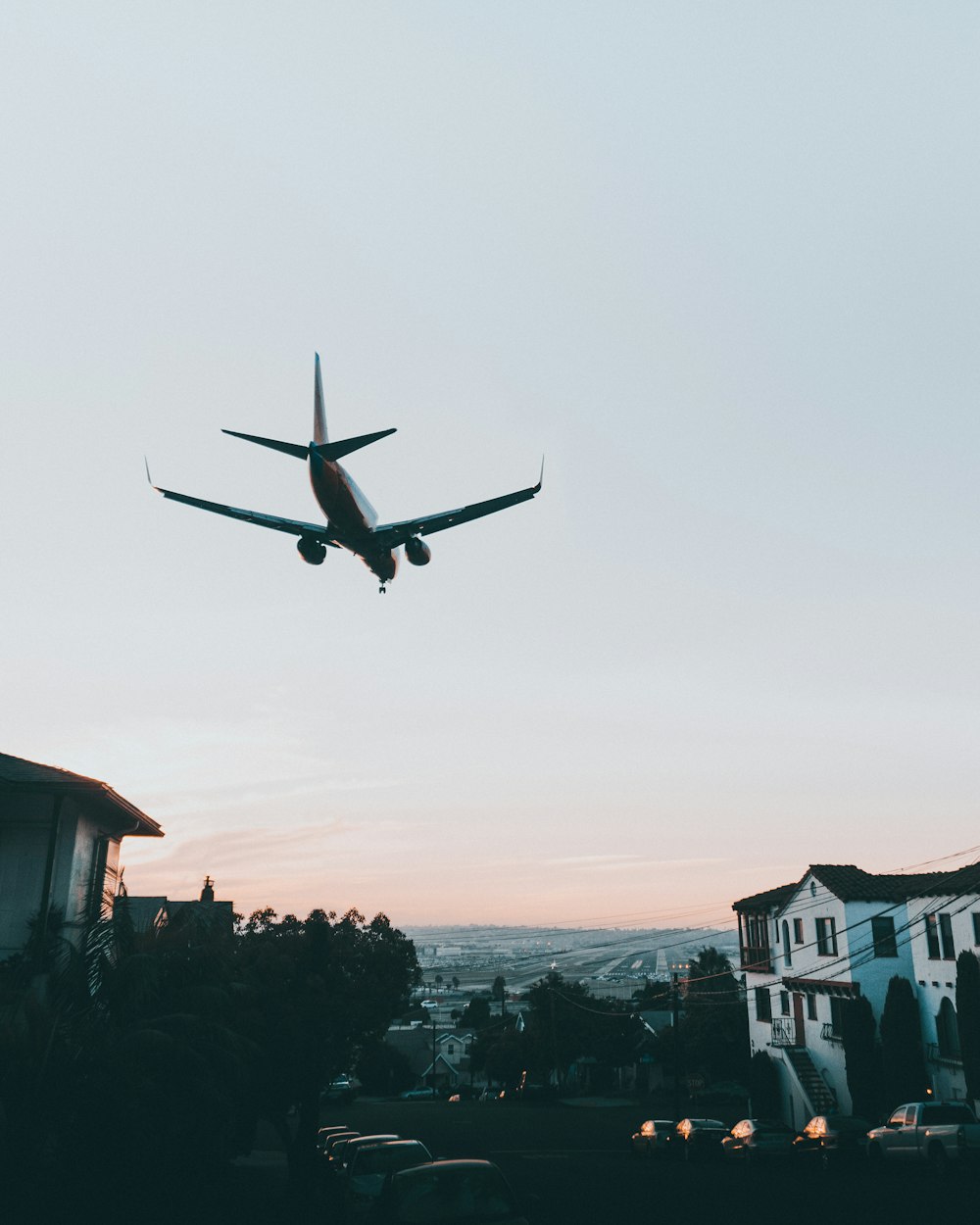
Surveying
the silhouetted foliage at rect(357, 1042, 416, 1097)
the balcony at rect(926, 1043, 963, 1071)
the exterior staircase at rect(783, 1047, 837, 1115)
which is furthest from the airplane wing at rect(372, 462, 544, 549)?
the silhouetted foliage at rect(357, 1042, 416, 1097)

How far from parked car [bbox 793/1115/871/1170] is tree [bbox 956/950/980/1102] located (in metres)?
6.59

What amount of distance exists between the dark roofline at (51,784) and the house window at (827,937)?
31.3 metres

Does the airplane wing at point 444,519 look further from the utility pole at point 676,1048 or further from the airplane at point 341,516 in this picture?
the utility pole at point 676,1048

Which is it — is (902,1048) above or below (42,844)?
below

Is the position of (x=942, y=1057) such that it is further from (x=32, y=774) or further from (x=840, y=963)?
(x=32, y=774)

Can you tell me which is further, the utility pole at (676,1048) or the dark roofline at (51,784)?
the utility pole at (676,1048)

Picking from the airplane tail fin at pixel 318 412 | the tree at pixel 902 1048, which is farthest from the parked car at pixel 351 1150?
the tree at pixel 902 1048

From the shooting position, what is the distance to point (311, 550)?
3247cm

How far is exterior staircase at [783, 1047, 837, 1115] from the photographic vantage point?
138ft

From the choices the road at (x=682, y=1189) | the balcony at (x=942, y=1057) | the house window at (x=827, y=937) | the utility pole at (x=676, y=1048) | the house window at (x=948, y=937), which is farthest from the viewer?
the utility pole at (x=676, y=1048)

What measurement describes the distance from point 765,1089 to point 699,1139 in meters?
16.8

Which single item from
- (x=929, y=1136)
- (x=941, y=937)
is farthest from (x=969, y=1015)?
(x=929, y=1136)

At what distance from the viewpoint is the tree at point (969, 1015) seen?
32906mm

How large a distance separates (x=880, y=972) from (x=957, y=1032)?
4.74 meters
